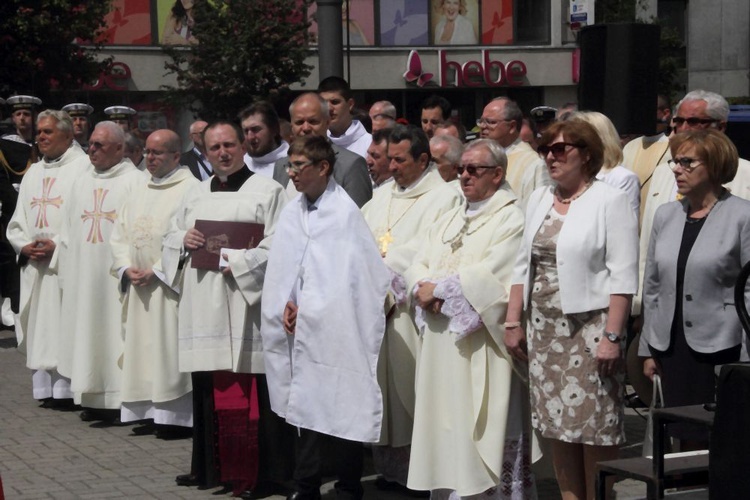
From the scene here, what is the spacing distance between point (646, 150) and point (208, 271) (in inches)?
124

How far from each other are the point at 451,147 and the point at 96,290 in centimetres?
325

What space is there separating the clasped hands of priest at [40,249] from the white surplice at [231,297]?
10.1 feet

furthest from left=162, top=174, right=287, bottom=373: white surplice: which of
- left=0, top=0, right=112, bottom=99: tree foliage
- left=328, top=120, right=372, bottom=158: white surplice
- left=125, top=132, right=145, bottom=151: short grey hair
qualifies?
left=0, top=0, right=112, bottom=99: tree foliage

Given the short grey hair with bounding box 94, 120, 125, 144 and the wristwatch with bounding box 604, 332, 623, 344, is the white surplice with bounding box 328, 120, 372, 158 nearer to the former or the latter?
the short grey hair with bounding box 94, 120, 125, 144

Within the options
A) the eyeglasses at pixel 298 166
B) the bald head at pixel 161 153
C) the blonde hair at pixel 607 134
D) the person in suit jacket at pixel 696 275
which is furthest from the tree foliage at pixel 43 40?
the person in suit jacket at pixel 696 275

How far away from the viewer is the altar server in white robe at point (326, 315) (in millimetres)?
6797

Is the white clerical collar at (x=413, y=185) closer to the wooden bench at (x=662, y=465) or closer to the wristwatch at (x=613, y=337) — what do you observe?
the wristwatch at (x=613, y=337)

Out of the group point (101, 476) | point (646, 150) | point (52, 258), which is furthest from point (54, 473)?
point (646, 150)

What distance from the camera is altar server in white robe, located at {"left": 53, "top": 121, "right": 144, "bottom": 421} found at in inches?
386

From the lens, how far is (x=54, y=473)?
8094mm

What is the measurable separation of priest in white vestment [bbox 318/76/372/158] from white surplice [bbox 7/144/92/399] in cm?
222

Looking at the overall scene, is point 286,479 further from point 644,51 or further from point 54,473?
point 644,51

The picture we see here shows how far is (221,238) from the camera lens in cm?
773

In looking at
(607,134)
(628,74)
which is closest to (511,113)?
(628,74)
